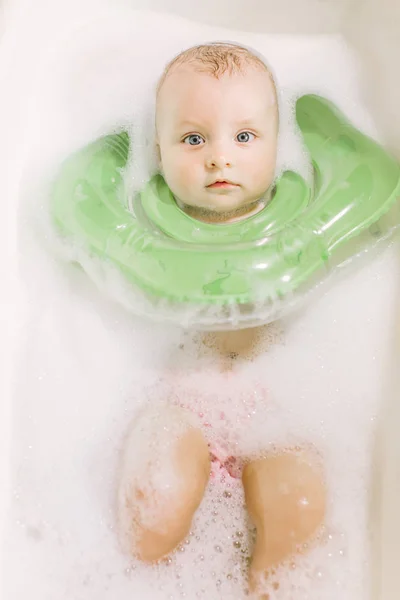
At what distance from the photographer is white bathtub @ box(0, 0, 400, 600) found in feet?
3.47

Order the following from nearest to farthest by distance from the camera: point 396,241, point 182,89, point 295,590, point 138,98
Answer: point 295,590, point 182,89, point 396,241, point 138,98

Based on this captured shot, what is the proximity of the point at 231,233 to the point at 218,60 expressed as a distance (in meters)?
0.31

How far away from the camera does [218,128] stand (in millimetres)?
1128

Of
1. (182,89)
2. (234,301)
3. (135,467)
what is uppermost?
(182,89)

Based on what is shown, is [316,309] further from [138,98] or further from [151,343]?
[138,98]

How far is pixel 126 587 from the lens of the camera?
1033 millimetres

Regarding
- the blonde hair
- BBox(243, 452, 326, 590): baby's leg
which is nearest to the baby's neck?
the blonde hair

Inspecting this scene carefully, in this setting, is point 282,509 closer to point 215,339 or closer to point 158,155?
point 215,339

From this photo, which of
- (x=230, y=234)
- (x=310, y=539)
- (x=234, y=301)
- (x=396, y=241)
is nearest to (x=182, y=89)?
(x=230, y=234)

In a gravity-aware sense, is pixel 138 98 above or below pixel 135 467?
above

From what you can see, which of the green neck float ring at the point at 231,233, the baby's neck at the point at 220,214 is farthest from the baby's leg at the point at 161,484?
the baby's neck at the point at 220,214

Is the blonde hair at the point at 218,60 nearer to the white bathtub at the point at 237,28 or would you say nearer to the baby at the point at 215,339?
the baby at the point at 215,339

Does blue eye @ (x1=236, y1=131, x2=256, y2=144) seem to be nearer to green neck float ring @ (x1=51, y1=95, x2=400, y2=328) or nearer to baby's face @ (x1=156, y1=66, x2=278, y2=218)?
baby's face @ (x1=156, y1=66, x2=278, y2=218)

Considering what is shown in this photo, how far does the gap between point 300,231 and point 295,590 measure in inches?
23.5
